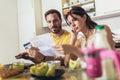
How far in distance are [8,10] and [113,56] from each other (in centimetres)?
318

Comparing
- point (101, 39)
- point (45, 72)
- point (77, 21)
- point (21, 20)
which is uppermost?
point (21, 20)

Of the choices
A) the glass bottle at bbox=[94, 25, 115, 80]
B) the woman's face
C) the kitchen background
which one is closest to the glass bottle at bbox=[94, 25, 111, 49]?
the glass bottle at bbox=[94, 25, 115, 80]

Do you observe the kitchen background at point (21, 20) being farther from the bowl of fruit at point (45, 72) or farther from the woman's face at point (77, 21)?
the bowl of fruit at point (45, 72)

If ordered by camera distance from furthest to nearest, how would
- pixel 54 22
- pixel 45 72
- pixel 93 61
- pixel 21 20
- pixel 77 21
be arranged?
1. pixel 21 20
2. pixel 54 22
3. pixel 77 21
4. pixel 45 72
5. pixel 93 61

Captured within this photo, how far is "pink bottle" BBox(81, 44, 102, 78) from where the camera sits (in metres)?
0.53

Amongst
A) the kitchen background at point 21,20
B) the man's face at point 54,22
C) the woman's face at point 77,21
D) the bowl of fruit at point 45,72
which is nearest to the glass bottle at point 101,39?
the bowl of fruit at point 45,72

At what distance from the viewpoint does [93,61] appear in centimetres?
53

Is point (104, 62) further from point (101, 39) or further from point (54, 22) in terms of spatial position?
point (54, 22)

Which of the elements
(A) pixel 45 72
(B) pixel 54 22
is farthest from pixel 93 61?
(B) pixel 54 22

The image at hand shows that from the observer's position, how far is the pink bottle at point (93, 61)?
53cm

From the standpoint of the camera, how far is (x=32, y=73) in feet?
3.05

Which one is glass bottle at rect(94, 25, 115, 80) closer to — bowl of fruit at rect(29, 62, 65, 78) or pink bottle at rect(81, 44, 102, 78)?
pink bottle at rect(81, 44, 102, 78)

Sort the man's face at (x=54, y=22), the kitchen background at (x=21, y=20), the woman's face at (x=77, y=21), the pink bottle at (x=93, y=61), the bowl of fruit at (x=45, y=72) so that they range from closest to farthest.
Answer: the pink bottle at (x=93, y=61) → the bowl of fruit at (x=45, y=72) → the woman's face at (x=77, y=21) → the man's face at (x=54, y=22) → the kitchen background at (x=21, y=20)

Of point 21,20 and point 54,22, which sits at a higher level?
point 21,20
